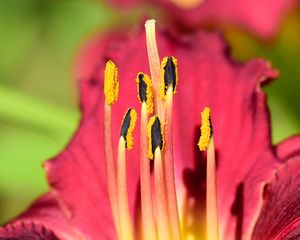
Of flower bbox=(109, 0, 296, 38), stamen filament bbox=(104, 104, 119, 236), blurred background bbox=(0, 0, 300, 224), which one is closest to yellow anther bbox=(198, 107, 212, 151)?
stamen filament bbox=(104, 104, 119, 236)

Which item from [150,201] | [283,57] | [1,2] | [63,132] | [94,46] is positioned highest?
[1,2]

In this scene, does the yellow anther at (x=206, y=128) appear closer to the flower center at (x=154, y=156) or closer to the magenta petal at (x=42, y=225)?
the flower center at (x=154, y=156)

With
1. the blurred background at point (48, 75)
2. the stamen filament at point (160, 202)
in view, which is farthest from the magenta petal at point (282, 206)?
the blurred background at point (48, 75)

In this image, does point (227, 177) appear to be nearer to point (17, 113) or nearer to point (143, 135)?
point (143, 135)

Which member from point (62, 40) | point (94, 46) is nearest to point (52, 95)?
point (62, 40)

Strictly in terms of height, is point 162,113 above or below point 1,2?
below

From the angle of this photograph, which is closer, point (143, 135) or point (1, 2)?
point (143, 135)

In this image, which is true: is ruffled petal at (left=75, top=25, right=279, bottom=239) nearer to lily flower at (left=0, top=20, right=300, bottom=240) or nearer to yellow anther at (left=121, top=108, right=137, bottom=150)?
lily flower at (left=0, top=20, right=300, bottom=240)
